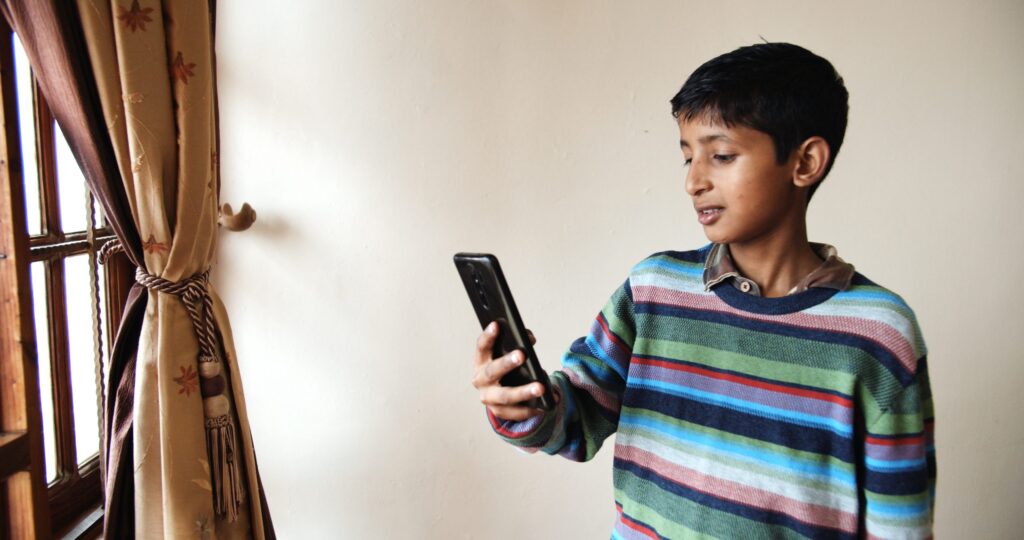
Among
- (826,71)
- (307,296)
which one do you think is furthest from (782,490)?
(307,296)

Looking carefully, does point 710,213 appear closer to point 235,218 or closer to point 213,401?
point 213,401

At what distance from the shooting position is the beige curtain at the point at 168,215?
0.87 m

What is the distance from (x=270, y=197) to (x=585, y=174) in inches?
26.2

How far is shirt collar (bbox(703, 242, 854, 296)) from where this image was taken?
693mm

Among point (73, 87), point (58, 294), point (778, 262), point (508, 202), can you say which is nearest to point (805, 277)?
point (778, 262)

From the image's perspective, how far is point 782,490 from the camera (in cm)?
67

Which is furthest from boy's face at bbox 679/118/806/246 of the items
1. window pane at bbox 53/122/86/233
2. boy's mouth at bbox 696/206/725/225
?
window pane at bbox 53/122/86/233

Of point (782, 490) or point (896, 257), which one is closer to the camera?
point (782, 490)

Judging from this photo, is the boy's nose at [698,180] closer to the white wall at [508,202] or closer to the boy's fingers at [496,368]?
the boy's fingers at [496,368]

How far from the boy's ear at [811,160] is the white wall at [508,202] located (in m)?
A: 0.65

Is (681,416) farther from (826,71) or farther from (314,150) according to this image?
(314,150)

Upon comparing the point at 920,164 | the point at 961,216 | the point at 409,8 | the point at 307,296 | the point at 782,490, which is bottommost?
the point at 782,490

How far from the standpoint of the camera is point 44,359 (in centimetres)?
100

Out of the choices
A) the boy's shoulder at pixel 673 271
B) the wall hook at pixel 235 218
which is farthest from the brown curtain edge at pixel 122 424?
the boy's shoulder at pixel 673 271
